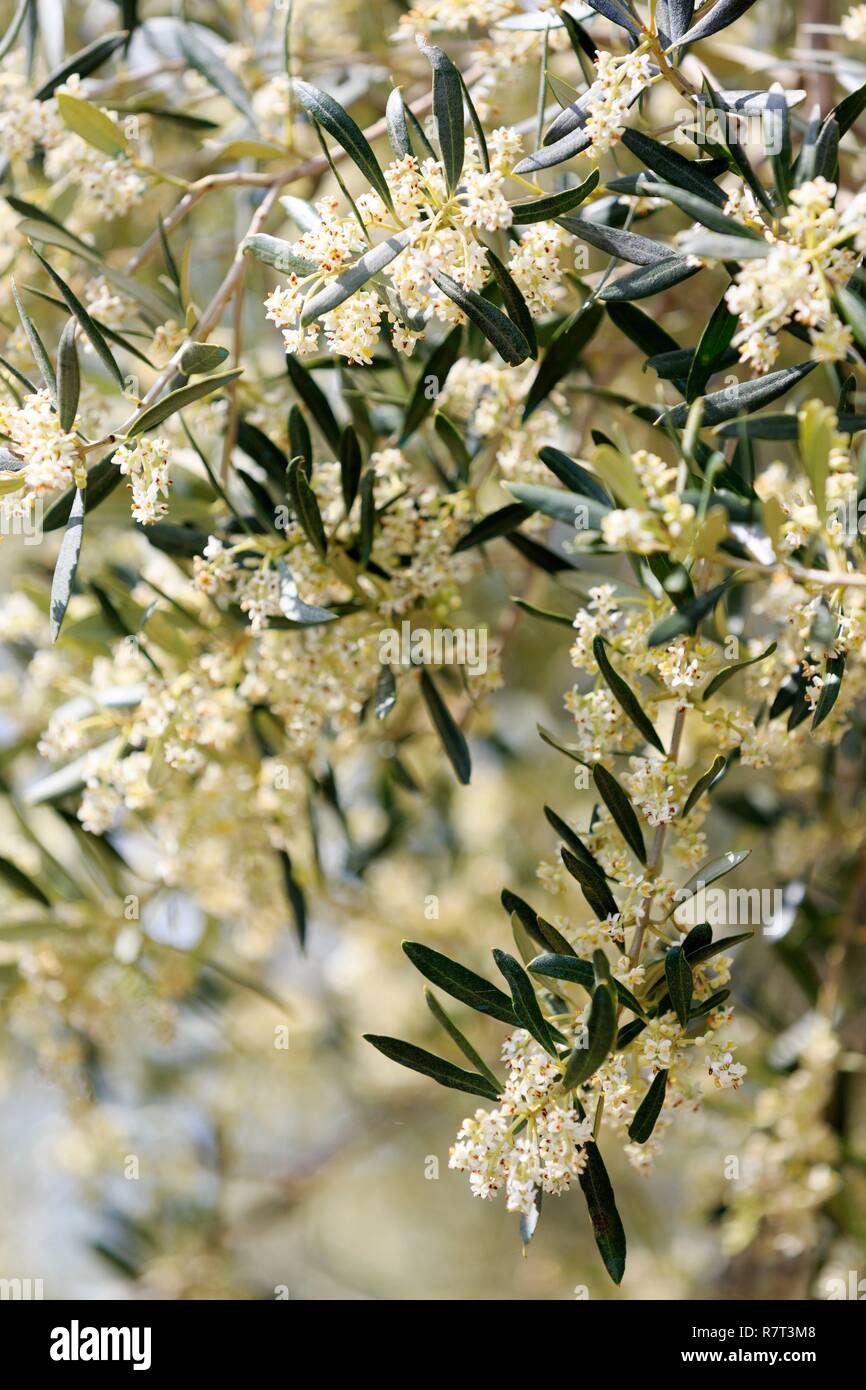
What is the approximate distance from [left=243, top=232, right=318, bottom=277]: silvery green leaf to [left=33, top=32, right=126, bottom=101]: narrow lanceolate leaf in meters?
0.50

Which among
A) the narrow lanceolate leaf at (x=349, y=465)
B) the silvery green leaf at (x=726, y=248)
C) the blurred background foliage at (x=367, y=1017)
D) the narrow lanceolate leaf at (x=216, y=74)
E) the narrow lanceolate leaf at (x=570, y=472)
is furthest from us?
the blurred background foliage at (x=367, y=1017)

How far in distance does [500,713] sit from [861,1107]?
140 centimetres

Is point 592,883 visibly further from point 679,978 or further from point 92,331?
point 92,331

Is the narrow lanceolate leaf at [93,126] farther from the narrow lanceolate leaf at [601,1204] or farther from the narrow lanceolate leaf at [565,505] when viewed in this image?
the narrow lanceolate leaf at [601,1204]

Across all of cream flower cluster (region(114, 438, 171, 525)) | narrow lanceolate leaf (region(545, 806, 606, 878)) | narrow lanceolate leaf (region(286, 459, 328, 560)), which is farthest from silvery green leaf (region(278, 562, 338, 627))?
narrow lanceolate leaf (region(545, 806, 606, 878))

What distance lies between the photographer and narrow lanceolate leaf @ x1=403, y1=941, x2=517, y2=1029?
0.93 m

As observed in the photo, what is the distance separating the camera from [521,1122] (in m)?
0.92

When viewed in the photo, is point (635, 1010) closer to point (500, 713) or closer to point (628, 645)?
point (628, 645)

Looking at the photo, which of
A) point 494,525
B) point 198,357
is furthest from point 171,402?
point 494,525

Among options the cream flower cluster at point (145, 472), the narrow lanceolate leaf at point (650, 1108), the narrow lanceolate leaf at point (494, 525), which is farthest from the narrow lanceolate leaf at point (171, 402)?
the narrow lanceolate leaf at point (650, 1108)

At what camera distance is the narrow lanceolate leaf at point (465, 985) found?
927 millimetres

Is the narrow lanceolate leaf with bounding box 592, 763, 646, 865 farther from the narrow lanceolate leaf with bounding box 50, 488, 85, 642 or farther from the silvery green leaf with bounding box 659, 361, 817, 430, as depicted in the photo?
the narrow lanceolate leaf with bounding box 50, 488, 85, 642

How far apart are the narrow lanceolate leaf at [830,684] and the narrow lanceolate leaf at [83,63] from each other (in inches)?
40.7

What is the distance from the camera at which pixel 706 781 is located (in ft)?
3.18
